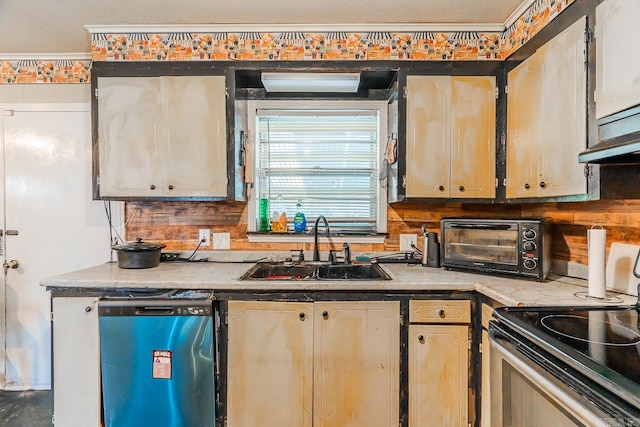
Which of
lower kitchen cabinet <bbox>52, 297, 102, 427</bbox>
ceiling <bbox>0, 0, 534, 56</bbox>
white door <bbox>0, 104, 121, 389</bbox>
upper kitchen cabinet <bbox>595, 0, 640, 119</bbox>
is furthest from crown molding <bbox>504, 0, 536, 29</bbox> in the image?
white door <bbox>0, 104, 121, 389</bbox>

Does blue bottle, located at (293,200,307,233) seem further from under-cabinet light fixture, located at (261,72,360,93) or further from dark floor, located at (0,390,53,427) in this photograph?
dark floor, located at (0,390,53,427)

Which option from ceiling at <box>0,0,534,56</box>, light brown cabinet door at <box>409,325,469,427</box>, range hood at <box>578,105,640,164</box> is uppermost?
ceiling at <box>0,0,534,56</box>

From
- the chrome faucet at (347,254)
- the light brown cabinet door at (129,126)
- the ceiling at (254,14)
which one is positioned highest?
the ceiling at (254,14)

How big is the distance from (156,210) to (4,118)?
1.41 metres

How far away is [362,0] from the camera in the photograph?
198cm

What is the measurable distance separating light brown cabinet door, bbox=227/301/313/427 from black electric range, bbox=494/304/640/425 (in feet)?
3.29

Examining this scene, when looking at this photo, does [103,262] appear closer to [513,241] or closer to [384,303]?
[384,303]

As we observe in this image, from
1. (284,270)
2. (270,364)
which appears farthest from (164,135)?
(270,364)

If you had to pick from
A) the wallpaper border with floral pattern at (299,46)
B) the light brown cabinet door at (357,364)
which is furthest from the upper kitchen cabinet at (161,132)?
the light brown cabinet door at (357,364)

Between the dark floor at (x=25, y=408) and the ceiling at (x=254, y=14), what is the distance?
2.55m

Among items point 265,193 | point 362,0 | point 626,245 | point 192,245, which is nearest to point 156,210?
point 192,245

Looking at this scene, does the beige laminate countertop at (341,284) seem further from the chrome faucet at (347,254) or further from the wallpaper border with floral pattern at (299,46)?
the wallpaper border with floral pattern at (299,46)

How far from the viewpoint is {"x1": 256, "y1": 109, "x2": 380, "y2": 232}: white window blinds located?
2559 millimetres

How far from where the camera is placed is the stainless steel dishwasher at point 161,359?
1777 millimetres
